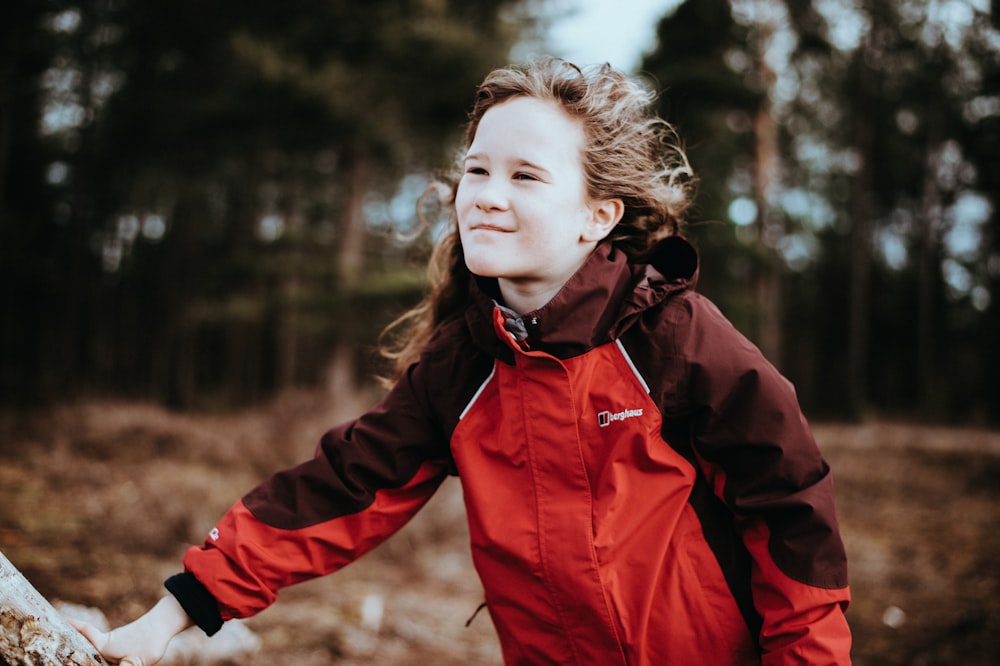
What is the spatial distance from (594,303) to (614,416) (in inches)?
10.6

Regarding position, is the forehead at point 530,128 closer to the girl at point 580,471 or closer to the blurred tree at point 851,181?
the girl at point 580,471

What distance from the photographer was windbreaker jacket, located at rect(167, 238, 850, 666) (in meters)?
1.52

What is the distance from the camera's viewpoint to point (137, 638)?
4.81ft

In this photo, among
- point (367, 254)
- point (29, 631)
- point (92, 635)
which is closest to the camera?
point (29, 631)

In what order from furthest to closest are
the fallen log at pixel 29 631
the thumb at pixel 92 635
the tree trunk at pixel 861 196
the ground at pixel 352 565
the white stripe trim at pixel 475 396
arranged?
1. the tree trunk at pixel 861 196
2. the ground at pixel 352 565
3. the white stripe trim at pixel 475 396
4. the thumb at pixel 92 635
5. the fallen log at pixel 29 631

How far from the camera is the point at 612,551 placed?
5.11 ft

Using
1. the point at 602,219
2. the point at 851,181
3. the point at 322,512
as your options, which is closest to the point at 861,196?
the point at 851,181

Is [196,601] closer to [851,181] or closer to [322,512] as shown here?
[322,512]

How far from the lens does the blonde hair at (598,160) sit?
174cm

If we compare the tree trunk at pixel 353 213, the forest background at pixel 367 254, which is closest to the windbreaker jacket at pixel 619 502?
the forest background at pixel 367 254

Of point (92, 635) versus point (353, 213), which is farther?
point (353, 213)

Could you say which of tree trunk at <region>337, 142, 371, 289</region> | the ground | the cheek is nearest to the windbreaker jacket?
the cheek

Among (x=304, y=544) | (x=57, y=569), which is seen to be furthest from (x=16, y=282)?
(x=304, y=544)

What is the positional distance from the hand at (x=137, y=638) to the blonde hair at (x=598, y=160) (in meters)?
0.94
